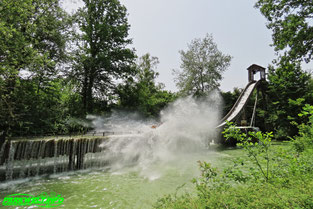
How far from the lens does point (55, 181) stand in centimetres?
646

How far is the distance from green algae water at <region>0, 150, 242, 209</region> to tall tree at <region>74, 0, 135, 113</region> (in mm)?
11663

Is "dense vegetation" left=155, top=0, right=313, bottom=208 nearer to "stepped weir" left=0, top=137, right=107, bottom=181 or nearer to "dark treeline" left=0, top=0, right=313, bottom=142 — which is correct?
"dark treeline" left=0, top=0, right=313, bottom=142

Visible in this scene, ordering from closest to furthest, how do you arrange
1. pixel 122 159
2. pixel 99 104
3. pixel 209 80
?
pixel 122 159 → pixel 99 104 → pixel 209 80

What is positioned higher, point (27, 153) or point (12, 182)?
point (27, 153)

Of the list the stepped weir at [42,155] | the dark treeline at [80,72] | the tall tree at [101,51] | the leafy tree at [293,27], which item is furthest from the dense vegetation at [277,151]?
the tall tree at [101,51]

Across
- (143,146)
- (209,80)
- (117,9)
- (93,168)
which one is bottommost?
(93,168)

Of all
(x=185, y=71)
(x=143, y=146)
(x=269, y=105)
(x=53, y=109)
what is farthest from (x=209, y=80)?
(x=53, y=109)

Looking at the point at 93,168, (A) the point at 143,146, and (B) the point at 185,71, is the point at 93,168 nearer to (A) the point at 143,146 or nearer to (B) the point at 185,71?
(A) the point at 143,146

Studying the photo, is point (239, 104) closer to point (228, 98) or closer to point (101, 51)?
point (228, 98)

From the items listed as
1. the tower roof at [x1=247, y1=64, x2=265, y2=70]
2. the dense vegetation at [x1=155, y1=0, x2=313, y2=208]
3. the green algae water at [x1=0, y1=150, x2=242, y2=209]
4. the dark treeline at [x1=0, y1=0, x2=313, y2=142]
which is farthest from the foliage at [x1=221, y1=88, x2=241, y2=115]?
the green algae water at [x1=0, y1=150, x2=242, y2=209]

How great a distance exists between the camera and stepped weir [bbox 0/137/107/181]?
666cm

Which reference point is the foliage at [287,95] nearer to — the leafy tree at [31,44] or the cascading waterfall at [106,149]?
the cascading waterfall at [106,149]

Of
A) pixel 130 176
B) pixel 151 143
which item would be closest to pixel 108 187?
pixel 130 176

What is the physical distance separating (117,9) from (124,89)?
1028 centimetres
